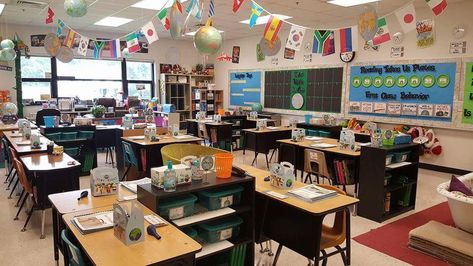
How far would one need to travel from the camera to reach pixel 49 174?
3.79 meters

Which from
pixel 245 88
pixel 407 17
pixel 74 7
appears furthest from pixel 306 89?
pixel 74 7

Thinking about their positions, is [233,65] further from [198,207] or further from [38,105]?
[198,207]

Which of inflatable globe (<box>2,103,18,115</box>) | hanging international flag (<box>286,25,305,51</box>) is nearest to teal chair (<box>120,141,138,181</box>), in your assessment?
hanging international flag (<box>286,25,305,51</box>)

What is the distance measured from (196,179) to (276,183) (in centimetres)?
73

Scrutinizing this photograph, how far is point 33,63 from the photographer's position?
9336 mm

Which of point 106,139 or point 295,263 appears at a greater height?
point 106,139

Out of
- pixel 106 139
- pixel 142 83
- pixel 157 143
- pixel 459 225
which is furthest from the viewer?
pixel 142 83

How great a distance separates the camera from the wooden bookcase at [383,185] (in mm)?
4078

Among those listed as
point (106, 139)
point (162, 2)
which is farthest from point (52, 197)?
point (162, 2)

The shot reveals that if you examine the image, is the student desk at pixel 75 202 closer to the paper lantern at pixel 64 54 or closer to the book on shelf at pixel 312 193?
the book on shelf at pixel 312 193

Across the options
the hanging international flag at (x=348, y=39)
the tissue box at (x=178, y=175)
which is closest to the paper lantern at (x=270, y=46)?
the hanging international flag at (x=348, y=39)

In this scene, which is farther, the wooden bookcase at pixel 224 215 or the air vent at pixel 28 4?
the air vent at pixel 28 4

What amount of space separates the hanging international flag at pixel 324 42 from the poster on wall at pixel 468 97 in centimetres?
294

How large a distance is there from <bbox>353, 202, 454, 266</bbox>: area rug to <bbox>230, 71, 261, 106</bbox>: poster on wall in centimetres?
663
